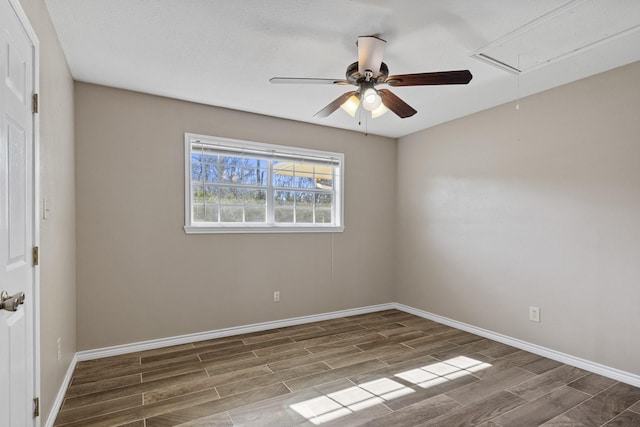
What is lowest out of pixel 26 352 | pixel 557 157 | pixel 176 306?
pixel 176 306

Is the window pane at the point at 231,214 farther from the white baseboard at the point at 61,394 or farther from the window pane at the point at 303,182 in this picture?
the white baseboard at the point at 61,394

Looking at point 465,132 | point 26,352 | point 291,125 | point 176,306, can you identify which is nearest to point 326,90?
point 291,125

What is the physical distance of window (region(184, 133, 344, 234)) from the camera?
3.60 meters

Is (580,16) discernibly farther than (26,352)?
Yes

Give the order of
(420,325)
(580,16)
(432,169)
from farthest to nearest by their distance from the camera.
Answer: (432,169) → (420,325) → (580,16)

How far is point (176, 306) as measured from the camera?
3416 mm

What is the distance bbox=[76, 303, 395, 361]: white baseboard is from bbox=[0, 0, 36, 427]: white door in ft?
4.89

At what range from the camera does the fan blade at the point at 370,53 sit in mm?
1986

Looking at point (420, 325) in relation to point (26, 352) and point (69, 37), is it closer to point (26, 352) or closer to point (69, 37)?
point (26, 352)

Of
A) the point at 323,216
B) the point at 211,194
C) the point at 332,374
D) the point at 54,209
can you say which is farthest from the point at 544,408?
the point at 54,209

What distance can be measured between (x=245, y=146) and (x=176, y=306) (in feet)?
6.00

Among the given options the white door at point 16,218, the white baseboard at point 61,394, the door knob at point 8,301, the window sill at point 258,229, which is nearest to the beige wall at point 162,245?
the window sill at point 258,229

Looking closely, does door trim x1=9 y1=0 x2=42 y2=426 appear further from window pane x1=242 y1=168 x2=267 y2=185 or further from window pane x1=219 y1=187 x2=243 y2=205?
window pane x1=242 y1=168 x2=267 y2=185

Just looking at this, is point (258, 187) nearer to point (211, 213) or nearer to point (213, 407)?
point (211, 213)
